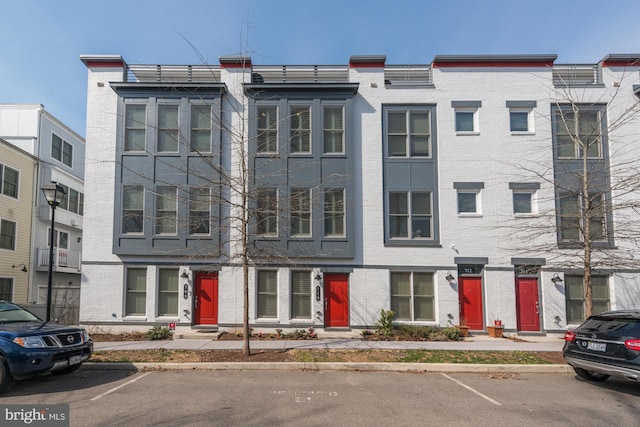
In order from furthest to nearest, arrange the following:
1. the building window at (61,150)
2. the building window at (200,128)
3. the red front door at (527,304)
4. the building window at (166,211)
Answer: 1. the building window at (61,150)
2. the building window at (200,128)
3. the building window at (166,211)
4. the red front door at (527,304)

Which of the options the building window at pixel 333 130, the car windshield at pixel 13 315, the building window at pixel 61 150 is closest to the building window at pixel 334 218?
the building window at pixel 333 130

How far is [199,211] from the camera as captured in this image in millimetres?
15031

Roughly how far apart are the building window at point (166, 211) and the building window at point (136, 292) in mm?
1726

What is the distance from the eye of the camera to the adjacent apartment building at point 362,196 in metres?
14.7

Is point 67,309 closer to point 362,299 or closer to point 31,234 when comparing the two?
point 31,234

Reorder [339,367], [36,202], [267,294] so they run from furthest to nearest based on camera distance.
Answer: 1. [36,202]
2. [267,294]
3. [339,367]

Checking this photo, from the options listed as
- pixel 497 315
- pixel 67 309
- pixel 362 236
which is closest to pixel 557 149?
pixel 497 315

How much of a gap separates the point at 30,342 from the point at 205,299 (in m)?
7.54

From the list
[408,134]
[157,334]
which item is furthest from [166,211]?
[408,134]

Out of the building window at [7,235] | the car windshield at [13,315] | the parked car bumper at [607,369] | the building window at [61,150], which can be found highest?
the building window at [61,150]

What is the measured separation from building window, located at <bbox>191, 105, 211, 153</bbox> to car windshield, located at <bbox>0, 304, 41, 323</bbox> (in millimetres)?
7946

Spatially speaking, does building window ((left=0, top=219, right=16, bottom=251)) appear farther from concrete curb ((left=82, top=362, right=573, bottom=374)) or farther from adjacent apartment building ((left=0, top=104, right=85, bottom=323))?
concrete curb ((left=82, top=362, right=573, bottom=374))

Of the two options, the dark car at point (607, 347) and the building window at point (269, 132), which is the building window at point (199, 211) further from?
the dark car at point (607, 347)

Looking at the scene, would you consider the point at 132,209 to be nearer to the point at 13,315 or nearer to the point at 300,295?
the point at 13,315
